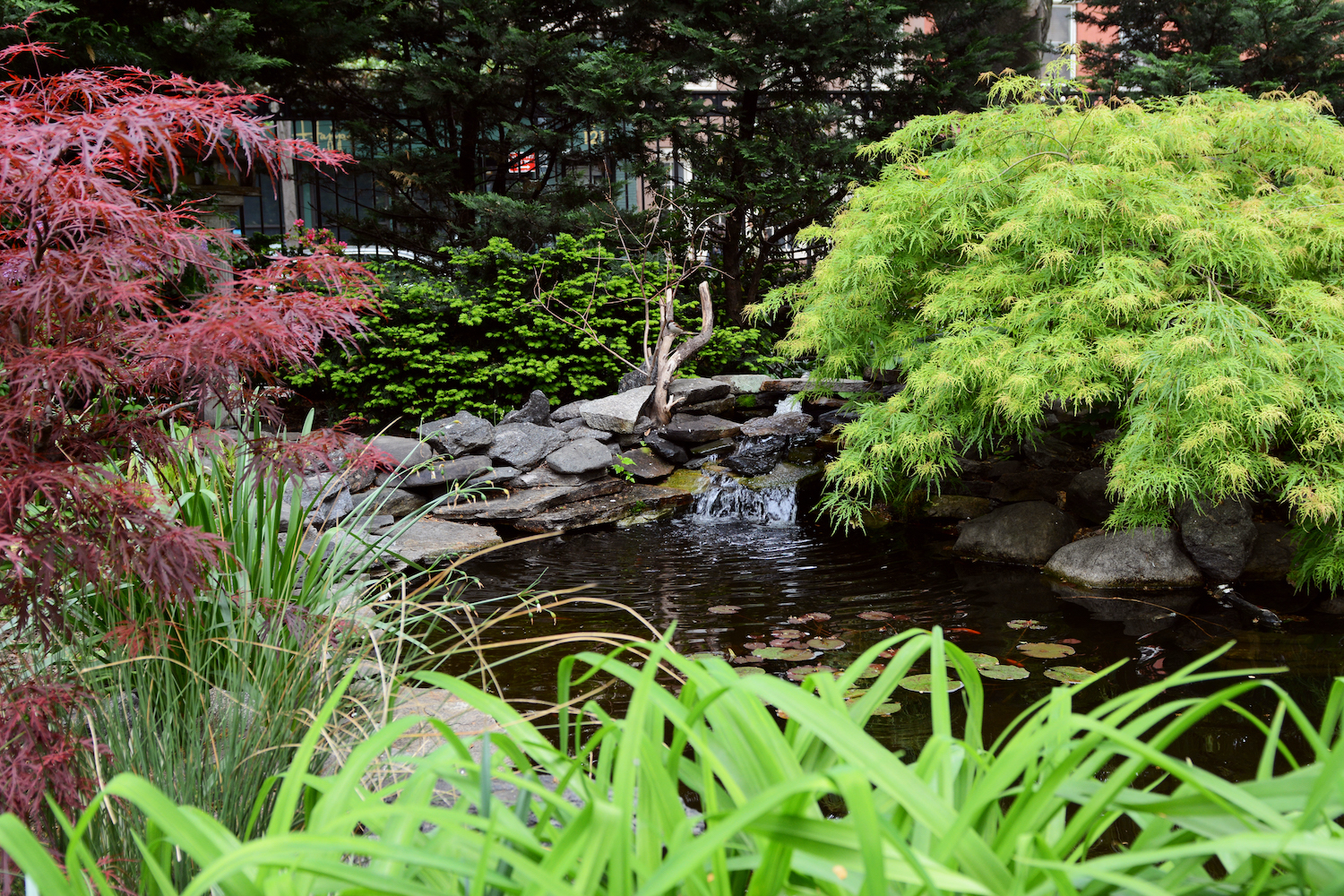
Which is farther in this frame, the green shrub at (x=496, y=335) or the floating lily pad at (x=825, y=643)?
the green shrub at (x=496, y=335)

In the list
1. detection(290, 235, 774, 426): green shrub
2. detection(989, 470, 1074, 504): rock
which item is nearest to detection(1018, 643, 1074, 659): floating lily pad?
detection(989, 470, 1074, 504): rock

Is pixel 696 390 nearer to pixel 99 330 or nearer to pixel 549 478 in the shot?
pixel 549 478

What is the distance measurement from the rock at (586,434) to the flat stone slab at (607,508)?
0.75m

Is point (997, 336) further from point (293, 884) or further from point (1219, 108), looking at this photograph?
point (293, 884)

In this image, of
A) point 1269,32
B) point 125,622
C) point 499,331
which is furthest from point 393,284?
point 1269,32

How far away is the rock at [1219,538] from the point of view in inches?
205

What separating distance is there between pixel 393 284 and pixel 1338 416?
7.62 metres

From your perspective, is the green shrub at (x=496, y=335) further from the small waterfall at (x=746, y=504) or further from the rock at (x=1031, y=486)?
the rock at (x=1031, y=486)

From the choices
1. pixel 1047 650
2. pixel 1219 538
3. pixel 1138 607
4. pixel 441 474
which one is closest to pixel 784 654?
pixel 1047 650

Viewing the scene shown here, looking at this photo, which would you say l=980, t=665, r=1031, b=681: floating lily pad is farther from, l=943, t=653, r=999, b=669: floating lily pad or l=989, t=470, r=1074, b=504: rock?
l=989, t=470, r=1074, b=504: rock

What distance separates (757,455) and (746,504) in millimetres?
737

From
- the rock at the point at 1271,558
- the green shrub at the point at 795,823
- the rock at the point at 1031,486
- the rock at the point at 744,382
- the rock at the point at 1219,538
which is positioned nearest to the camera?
the green shrub at the point at 795,823

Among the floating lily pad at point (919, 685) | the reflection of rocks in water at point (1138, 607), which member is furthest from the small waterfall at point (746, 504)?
the floating lily pad at point (919, 685)

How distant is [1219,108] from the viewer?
536cm
